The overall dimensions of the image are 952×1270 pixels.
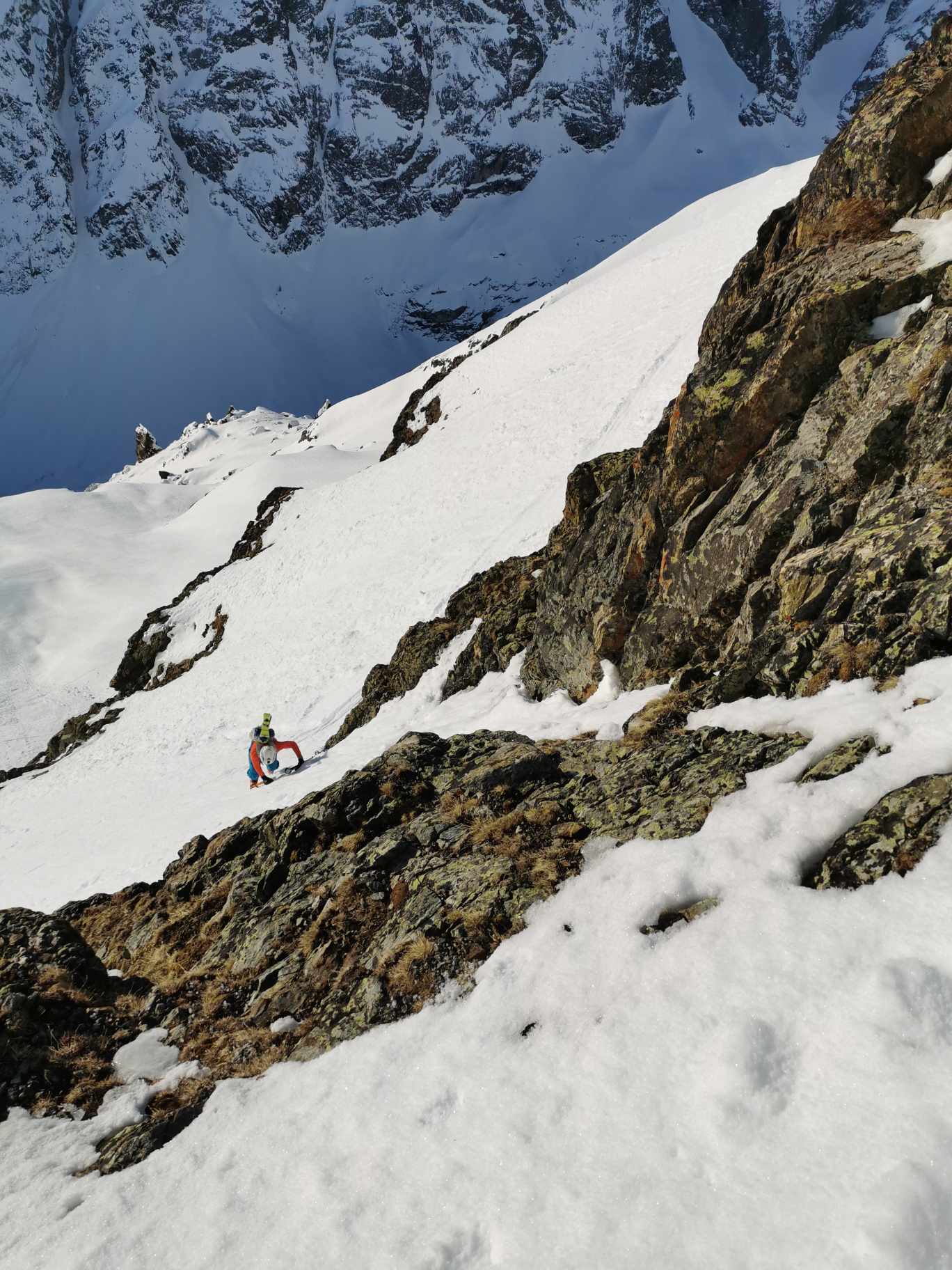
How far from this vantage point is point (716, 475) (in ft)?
34.9

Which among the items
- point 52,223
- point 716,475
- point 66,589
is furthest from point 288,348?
point 716,475

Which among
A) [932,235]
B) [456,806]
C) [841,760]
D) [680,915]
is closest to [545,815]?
[456,806]

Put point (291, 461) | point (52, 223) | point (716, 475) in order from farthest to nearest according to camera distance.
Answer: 1. point (52, 223)
2. point (291, 461)
3. point (716, 475)

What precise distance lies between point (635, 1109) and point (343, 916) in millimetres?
3917

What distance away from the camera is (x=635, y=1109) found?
13.5 feet

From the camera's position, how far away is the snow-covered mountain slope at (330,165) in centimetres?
15150

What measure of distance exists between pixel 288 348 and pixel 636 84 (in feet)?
395

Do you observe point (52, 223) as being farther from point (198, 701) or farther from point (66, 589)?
point (198, 701)

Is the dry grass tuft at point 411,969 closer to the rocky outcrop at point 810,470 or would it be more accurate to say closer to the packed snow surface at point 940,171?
the rocky outcrop at point 810,470

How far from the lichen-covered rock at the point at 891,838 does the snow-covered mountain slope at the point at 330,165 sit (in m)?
149

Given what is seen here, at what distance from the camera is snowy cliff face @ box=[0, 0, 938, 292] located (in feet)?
558

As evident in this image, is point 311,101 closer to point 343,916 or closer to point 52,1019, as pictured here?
point 343,916

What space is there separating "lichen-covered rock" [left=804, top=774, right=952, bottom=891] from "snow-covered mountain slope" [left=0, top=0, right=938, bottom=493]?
14880 cm

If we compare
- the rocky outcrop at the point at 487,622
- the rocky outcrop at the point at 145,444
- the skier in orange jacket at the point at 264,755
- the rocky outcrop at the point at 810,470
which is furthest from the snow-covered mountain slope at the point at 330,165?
the rocky outcrop at the point at 810,470
